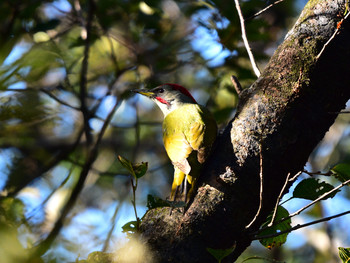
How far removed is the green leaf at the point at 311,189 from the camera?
215 cm

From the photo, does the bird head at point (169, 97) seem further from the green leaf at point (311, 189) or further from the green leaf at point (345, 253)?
the green leaf at point (345, 253)

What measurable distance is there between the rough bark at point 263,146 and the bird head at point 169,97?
167 cm

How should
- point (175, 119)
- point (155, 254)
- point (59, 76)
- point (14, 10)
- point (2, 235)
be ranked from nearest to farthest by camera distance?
point (2, 235), point (155, 254), point (175, 119), point (14, 10), point (59, 76)

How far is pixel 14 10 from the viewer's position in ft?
12.3

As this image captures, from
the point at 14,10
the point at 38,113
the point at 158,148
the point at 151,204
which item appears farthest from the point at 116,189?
the point at 38,113

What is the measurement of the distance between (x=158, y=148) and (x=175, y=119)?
137 inches

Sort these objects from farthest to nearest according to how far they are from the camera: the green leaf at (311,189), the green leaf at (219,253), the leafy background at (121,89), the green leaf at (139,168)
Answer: the leafy background at (121,89), the green leaf at (311,189), the green leaf at (139,168), the green leaf at (219,253)

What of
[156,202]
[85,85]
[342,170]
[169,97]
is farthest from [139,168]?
[85,85]

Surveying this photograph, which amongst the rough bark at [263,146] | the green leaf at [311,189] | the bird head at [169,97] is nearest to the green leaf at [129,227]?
the rough bark at [263,146]

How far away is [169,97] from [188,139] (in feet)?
4.29

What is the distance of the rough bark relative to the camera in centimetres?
193

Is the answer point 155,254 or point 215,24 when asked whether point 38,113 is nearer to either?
point 155,254

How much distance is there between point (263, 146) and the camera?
202 cm

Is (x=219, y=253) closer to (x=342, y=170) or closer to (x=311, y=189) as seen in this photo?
(x=311, y=189)
